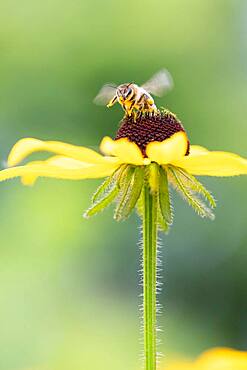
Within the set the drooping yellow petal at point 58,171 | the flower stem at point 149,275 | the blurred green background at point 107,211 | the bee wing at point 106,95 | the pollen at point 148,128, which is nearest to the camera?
the flower stem at point 149,275

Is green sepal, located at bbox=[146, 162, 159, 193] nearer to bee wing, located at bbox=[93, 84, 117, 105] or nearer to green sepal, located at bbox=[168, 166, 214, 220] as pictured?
green sepal, located at bbox=[168, 166, 214, 220]

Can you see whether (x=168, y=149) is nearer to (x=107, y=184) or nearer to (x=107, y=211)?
(x=107, y=184)

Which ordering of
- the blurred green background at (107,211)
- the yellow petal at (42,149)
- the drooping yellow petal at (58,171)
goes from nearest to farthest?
the drooping yellow petal at (58,171) → the yellow petal at (42,149) → the blurred green background at (107,211)

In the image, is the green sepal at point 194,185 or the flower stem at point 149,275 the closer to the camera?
the flower stem at point 149,275

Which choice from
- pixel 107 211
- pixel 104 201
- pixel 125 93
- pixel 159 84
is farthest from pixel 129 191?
pixel 107 211

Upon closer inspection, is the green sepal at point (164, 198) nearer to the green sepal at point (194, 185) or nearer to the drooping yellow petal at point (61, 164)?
the green sepal at point (194, 185)

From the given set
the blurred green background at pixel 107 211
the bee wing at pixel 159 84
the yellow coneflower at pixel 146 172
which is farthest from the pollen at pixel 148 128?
the blurred green background at pixel 107 211
